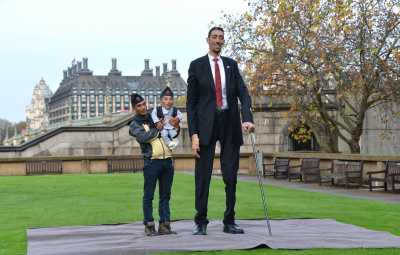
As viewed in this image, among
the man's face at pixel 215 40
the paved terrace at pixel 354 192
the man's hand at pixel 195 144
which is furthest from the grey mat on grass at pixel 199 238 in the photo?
the paved terrace at pixel 354 192

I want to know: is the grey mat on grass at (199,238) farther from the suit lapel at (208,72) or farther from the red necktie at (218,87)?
the suit lapel at (208,72)

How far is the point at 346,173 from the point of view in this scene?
21.1 m

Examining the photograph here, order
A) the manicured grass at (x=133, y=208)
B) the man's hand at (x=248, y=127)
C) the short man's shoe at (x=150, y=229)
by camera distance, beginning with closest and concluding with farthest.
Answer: the man's hand at (x=248, y=127), the short man's shoe at (x=150, y=229), the manicured grass at (x=133, y=208)

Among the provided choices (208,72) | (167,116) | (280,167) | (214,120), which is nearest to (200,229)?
(214,120)

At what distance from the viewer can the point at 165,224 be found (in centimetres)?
933

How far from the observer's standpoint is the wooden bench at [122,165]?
30781 mm

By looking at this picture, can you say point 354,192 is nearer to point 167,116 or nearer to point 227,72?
point 167,116

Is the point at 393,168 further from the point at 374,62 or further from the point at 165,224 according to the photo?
the point at 165,224

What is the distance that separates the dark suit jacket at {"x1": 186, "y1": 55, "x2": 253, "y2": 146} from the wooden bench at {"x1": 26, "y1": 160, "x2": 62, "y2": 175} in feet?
70.8

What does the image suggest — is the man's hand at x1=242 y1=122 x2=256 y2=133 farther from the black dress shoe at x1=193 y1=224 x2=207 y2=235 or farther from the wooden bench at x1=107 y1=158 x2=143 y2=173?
the wooden bench at x1=107 y1=158 x2=143 y2=173

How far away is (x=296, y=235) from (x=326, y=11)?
16.2 m

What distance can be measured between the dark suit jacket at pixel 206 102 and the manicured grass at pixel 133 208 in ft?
6.30

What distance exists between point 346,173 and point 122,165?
1240 centimetres

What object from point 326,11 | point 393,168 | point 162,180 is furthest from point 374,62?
point 162,180
